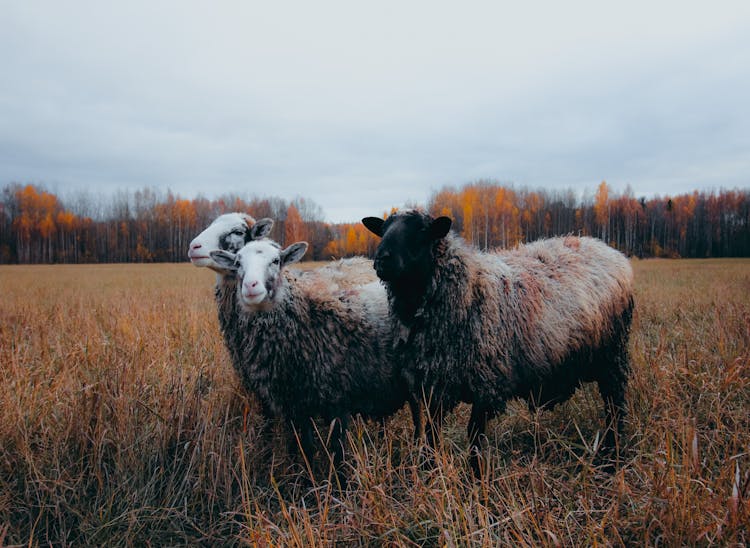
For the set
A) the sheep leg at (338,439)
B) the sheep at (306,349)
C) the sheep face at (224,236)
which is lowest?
the sheep leg at (338,439)

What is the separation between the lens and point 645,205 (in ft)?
218

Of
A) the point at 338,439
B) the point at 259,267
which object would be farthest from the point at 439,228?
the point at 338,439

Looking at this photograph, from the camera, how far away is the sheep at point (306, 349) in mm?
3939

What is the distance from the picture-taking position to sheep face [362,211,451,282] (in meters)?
3.50

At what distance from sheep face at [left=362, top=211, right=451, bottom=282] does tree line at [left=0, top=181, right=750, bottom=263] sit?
33.4 meters

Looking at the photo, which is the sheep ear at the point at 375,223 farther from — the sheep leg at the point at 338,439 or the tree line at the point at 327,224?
the tree line at the point at 327,224

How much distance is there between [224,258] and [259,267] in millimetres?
628

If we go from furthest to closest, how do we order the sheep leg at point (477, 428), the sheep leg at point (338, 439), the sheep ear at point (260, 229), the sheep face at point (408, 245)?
the sheep ear at point (260, 229)
the sheep leg at point (338, 439)
the sheep leg at point (477, 428)
the sheep face at point (408, 245)

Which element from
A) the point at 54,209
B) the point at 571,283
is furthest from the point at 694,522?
the point at 54,209

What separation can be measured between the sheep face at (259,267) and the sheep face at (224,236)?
0.35 m

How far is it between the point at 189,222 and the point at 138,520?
66518 millimetres

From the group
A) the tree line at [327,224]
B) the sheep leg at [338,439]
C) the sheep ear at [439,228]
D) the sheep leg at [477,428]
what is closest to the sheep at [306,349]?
the sheep leg at [338,439]

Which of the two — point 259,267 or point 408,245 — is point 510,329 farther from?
point 259,267

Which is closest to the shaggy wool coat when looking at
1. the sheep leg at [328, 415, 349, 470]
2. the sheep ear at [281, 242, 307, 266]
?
the sheep leg at [328, 415, 349, 470]
